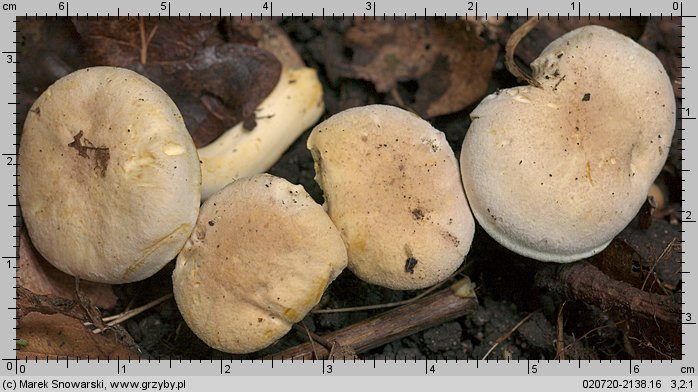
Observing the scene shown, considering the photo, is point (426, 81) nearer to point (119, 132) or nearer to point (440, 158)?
point (440, 158)

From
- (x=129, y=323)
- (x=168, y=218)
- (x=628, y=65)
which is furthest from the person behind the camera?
(x=129, y=323)

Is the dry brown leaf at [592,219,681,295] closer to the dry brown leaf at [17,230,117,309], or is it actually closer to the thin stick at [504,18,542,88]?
the thin stick at [504,18,542,88]

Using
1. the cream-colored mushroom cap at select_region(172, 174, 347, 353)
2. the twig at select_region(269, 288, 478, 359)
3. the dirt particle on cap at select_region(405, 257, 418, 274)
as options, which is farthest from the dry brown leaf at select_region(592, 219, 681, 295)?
the cream-colored mushroom cap at select_region(172, 174, 347, 353)

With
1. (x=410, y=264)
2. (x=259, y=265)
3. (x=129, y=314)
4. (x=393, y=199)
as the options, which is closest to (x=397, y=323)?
(x=410, y=264)

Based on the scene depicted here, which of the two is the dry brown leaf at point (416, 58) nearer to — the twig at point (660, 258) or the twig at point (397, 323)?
the twig at point (397, 323)

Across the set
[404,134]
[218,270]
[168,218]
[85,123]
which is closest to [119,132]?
[85,123]

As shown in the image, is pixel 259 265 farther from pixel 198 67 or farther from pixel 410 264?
pixel 198 67
